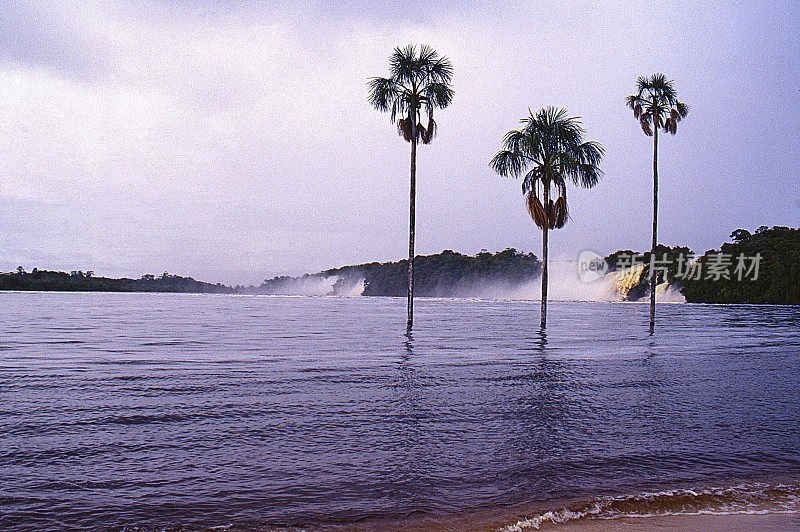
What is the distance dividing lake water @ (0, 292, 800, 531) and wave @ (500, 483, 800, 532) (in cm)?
2

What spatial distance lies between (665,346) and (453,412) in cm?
1509

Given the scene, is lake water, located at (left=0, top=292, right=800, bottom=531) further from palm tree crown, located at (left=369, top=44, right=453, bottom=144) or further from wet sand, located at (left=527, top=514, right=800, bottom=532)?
palm tree crown, located at (left=369, top=44, right=453, bottom=144)

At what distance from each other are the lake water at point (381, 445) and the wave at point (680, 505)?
0.02m

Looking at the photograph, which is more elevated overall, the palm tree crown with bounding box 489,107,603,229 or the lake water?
the palm tree crown with bounding box 489,107,603,229

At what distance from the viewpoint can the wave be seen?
4.33 meters

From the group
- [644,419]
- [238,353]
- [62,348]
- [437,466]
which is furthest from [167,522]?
[62,348]

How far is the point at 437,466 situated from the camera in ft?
18.0

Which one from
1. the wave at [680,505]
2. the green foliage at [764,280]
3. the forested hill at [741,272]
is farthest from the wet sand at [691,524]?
the green foliage at [764,280]

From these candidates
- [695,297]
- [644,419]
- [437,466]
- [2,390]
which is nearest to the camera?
[437,466]

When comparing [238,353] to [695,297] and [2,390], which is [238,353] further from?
[695,297]

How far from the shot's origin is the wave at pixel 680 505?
4.33m

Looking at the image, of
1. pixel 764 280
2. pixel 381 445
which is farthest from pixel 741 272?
pixel 381 445

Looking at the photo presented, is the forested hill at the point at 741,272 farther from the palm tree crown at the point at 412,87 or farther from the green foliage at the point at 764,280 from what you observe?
the palm tree crown at the point at 412,87

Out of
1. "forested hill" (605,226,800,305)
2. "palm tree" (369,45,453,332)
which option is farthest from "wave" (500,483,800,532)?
"forested hill" (605,226,800,305)
